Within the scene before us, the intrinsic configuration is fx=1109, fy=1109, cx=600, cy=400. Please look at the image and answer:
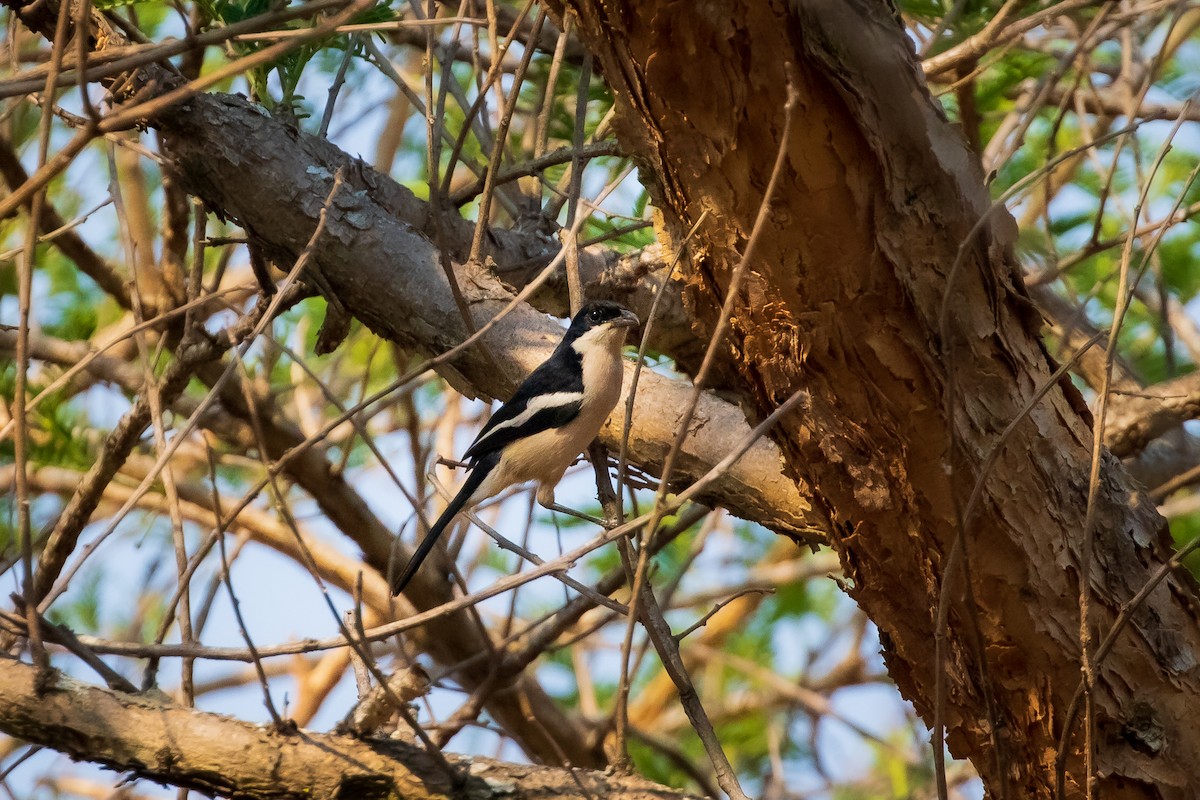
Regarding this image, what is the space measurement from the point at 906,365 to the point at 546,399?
183cm

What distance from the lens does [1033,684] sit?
8.11 ft

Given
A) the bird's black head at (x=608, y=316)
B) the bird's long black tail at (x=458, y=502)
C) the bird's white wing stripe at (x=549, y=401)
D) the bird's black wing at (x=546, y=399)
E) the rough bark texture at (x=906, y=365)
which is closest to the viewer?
the rough bark texture at (x=906, y=365)

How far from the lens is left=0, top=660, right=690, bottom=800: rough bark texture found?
2.28m

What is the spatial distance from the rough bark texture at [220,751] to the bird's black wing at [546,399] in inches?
63.5

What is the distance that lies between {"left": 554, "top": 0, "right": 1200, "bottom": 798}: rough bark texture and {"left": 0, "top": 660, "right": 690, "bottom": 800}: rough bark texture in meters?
0.77

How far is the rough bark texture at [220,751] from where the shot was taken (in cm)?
228

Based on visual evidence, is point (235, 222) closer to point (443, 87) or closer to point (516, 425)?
point (443, 87)

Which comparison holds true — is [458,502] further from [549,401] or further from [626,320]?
[626,320]

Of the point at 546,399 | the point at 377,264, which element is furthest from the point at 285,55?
the point at 546,399

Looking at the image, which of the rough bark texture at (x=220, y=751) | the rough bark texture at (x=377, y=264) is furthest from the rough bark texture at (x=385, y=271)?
the rough bark texture at (x=220, y=751)

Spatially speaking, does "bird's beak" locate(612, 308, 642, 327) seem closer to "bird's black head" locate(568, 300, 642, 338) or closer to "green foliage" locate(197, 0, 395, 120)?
"bird's black head" locate(568, 300, 642, 338)

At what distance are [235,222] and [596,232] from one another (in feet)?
6.49

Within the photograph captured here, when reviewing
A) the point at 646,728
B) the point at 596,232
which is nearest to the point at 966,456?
the point at 596,232

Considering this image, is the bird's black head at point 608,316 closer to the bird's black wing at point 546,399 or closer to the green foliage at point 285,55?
the bird's black wing at point 546,399
